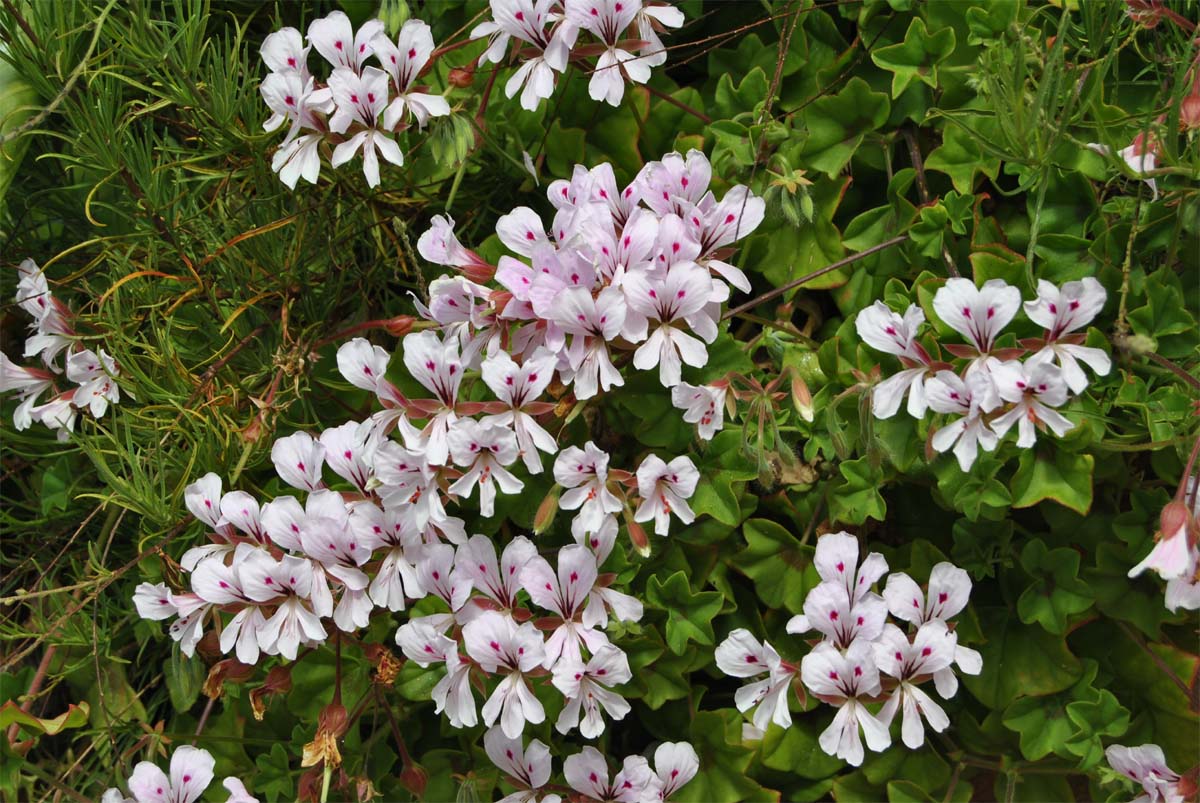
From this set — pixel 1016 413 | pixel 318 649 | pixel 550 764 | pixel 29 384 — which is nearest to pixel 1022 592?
pixel 1016 413

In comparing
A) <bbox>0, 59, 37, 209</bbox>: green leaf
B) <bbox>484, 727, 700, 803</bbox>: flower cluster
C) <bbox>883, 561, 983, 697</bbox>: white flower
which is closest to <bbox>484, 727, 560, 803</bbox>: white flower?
<bbox>484, 727, 700, 803</bbox>: flower cluster

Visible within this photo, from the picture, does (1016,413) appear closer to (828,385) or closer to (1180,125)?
(828,385)

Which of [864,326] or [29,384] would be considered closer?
[864,326]

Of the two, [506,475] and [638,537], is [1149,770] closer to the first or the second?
[638,537]

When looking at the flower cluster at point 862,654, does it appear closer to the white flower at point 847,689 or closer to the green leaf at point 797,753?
the white flower at point 847,689

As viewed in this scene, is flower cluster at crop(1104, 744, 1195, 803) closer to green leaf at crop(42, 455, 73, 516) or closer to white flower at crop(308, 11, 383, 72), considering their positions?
white flower at crop(308, 11, 383, 72)

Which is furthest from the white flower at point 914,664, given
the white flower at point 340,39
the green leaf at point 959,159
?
the white flower at point 340,39
